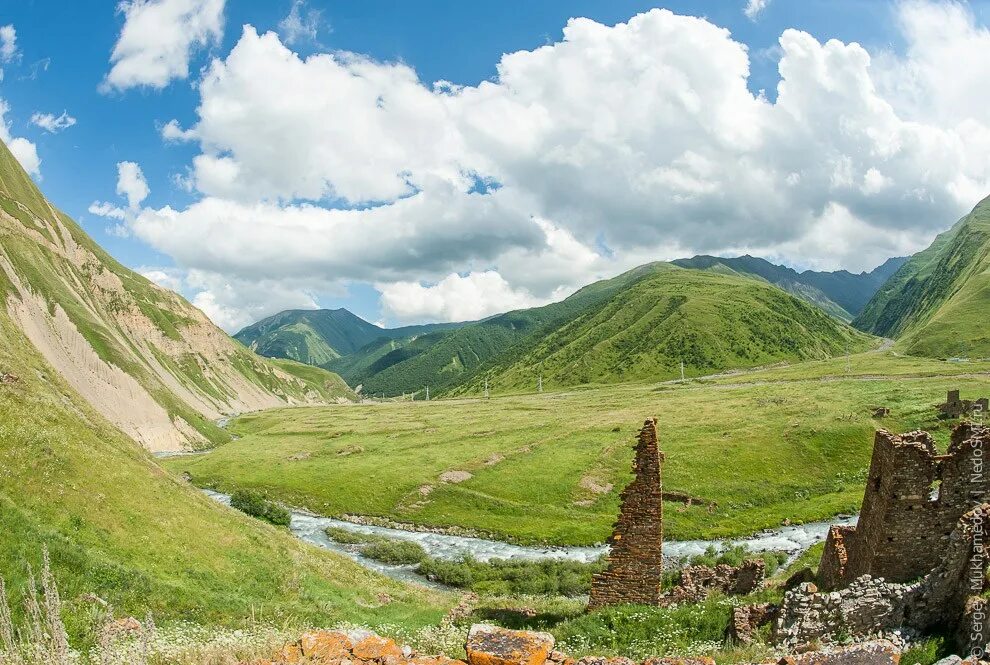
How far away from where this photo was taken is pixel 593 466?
229 ft

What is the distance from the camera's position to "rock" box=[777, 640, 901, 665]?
1003 cm

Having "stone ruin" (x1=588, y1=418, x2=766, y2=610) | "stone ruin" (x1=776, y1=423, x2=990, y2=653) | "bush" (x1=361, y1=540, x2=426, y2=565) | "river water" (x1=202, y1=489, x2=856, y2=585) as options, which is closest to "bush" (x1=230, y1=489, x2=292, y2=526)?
"river water" (x1=202, y1=489, x2=856, y2=585)

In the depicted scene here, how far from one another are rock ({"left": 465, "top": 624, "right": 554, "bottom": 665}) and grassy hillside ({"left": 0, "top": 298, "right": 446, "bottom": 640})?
1348cm

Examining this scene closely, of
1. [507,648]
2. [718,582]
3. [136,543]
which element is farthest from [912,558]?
[136,543]

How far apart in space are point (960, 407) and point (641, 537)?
71.5 m

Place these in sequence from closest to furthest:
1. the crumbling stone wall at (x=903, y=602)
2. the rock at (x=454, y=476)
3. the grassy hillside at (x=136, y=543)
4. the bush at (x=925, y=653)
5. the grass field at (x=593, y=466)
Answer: the bush at (x=925, y=653)
the crumbling stone wall at (x=903, y=602)
the grassy hillside at (x=136, y=543)
the grass field at (x=593, y=466)
the rock at (x=454, y=476)

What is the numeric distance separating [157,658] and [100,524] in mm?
19247

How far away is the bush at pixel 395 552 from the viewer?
49.2 m

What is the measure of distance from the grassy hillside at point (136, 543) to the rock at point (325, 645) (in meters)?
11.5

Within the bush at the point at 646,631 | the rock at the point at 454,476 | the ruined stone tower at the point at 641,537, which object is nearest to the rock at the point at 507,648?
the bush at the point at 646,631

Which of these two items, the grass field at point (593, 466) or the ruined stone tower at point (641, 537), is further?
the grass field at point (593, 466)

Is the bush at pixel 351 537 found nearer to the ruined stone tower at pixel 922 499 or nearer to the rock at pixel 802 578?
the rock at pixel 802 578

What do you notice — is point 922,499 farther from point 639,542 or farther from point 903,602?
point 639,542

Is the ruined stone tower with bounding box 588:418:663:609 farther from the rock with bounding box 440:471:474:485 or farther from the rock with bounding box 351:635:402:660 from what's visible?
the rock with bounding box 440:471:474:485
